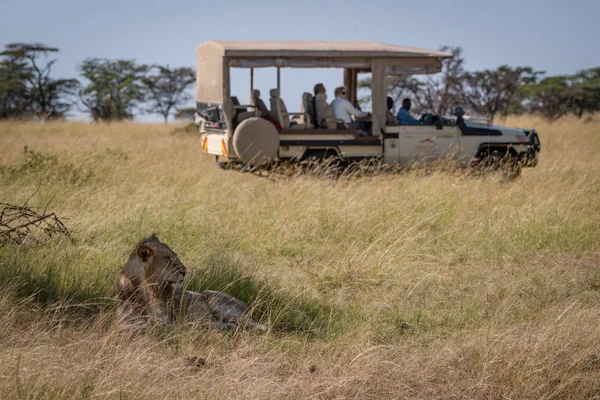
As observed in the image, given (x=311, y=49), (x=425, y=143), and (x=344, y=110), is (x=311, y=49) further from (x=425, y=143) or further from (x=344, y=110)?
(x=425, y=143)

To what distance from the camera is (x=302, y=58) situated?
404 inches

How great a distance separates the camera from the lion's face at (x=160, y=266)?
157 inches

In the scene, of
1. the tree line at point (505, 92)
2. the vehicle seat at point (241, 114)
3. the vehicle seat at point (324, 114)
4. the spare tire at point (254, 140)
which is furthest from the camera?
the tree line at point (505, 92)

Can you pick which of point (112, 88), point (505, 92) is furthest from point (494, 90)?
point (112, 88)

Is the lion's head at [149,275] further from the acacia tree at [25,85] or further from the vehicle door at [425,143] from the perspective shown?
the acacia tree at [25,85]

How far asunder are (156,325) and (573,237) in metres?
3.84

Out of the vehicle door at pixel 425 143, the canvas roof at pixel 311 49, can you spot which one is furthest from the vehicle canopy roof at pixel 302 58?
the vehicle door at pixel 425 143

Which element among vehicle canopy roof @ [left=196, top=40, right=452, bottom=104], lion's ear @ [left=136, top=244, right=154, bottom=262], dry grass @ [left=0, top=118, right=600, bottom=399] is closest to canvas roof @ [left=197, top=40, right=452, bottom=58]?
vehicle canopy roof @ [left=196, top=40, right=452, bottom=104]

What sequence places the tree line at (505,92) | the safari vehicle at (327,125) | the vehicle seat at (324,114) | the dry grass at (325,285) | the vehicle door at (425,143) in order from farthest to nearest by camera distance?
the tree line at (505,92) < the vehicle door at (425,143) < the vehicle seat at (324,114) < the safari vehicle at (327,125) < the dry grass at (325,285)

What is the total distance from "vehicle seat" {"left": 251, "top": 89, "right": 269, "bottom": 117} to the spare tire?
62 centimetres

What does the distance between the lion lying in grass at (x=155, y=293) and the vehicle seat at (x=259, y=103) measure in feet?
21.0

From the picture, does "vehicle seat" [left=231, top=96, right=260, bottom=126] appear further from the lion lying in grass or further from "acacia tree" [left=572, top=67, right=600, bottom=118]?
"acacia tree" [left=572, top=67, right=600, bottom=118]

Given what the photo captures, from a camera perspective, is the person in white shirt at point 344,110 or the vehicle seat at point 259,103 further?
the person in white shirt at point 344,110

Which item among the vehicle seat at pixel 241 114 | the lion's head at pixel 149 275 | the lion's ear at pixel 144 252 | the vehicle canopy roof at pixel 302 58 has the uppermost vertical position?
the vehicle canopy roof at pixel 302 58
